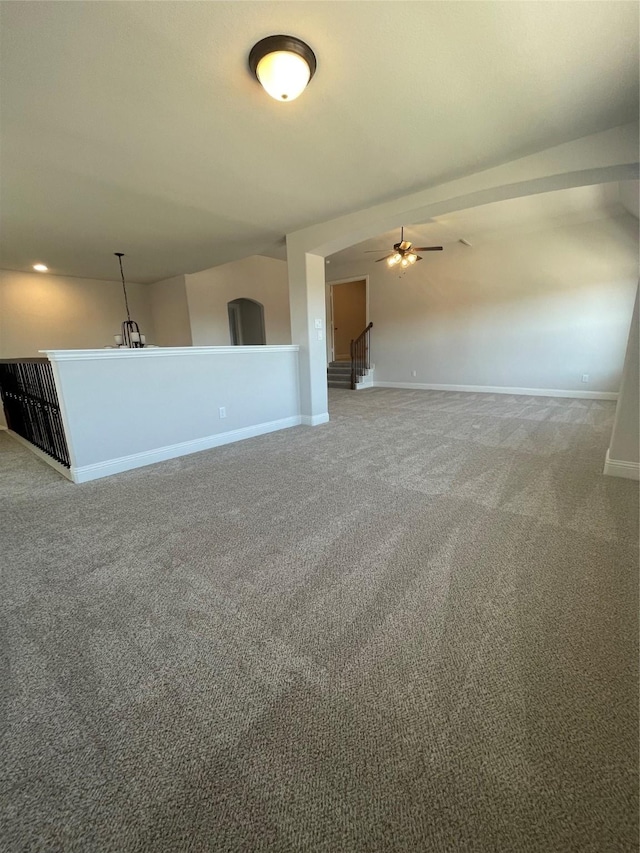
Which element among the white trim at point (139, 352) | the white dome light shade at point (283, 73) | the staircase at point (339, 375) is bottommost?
the staircase at point (339, 375)

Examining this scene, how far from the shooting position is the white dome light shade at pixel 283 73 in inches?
62.2

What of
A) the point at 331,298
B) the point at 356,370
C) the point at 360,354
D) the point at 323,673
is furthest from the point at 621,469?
the point at 331,298

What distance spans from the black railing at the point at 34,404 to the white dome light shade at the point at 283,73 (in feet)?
8.70

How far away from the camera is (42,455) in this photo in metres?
3.72

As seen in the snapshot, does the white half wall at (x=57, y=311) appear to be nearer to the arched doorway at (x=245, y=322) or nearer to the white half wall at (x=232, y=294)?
the white half wall at (x=232, y=294)

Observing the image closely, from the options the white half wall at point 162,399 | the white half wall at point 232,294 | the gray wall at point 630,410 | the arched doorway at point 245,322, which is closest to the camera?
the gray wall at point 630,410

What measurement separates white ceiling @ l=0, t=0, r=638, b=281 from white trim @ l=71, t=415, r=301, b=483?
2.38 meters

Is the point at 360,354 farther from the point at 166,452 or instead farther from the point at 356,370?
the point at 166,452

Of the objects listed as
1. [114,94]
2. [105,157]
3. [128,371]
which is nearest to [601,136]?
[114,94]

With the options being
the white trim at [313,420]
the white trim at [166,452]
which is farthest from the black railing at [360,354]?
the white trim at [166,452]

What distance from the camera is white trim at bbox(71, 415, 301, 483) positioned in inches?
118

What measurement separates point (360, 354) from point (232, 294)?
11.2 feet

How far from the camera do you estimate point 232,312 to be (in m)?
9.37

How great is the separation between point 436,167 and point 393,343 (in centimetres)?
550
